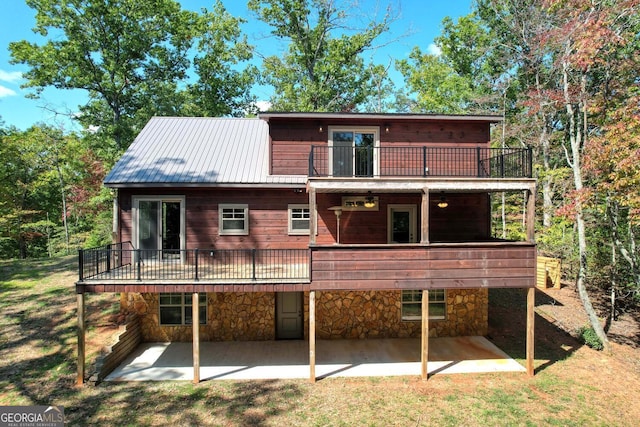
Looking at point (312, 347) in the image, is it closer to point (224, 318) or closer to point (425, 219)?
point (224, 318)

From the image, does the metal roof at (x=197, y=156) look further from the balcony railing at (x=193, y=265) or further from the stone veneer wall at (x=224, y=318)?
the stone veneer wall at (x=224, y=318)

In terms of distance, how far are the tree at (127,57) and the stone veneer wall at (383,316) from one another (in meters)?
17.7

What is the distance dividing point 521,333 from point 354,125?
923 cm

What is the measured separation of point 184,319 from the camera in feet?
36.0

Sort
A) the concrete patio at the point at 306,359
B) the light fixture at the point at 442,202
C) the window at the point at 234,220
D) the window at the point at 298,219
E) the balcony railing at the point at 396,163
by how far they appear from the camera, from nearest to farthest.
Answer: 1. the concrete patio at the point at 306,359
2. the light fixture at the point at 442,202
3. the window at the point at 234,220
4. the window at the point at 298,219
5. the balcony railing at the point at 396,163

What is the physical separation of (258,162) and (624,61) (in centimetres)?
1241

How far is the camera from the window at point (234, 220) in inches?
429

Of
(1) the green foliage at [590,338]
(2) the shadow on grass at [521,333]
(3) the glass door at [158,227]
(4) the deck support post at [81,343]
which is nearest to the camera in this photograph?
(4) the deck support post at [81,343]

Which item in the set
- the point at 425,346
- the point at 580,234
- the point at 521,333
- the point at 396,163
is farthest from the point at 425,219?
the point at 580,234

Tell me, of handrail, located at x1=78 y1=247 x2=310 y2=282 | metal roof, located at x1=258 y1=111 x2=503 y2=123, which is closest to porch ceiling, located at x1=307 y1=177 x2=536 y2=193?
handrail, located at x1=78 y1=247 x2=310 y2=282

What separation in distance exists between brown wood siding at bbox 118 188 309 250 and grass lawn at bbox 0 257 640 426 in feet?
13.3

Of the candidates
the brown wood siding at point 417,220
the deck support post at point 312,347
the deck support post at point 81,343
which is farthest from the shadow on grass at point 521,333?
the deck support post at point 81,343

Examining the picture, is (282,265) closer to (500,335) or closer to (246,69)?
Answer: (500,335)

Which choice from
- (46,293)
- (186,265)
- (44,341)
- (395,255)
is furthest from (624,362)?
(46,293)
